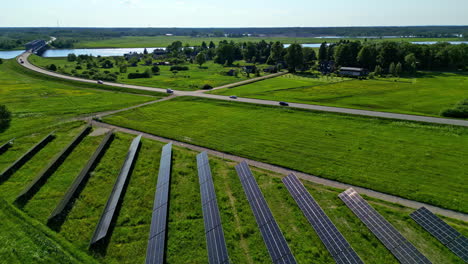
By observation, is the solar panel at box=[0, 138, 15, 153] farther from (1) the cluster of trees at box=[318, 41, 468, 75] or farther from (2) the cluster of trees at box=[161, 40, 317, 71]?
(1) the cluster of trees at box=[318, 41, 468, 75]

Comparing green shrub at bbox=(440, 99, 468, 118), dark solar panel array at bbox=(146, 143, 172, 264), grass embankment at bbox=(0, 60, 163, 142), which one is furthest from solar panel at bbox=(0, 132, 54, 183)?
green shrub at bbox=(440, 99, 468, 118)

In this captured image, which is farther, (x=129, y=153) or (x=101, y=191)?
(x=129, y=153)

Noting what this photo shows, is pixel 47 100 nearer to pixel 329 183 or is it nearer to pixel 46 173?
pixel 46 173

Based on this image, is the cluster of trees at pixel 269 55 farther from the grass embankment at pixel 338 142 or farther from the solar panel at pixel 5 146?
the solar panel at pixel 5 146

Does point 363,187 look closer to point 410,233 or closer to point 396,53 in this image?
point 410,233

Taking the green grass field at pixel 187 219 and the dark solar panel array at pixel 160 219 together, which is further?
the green grass field at pixel 187 219

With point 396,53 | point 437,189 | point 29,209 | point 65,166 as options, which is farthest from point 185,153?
point 396,53

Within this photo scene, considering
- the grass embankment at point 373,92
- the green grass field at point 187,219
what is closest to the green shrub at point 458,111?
the grass embankment at point 373,92
